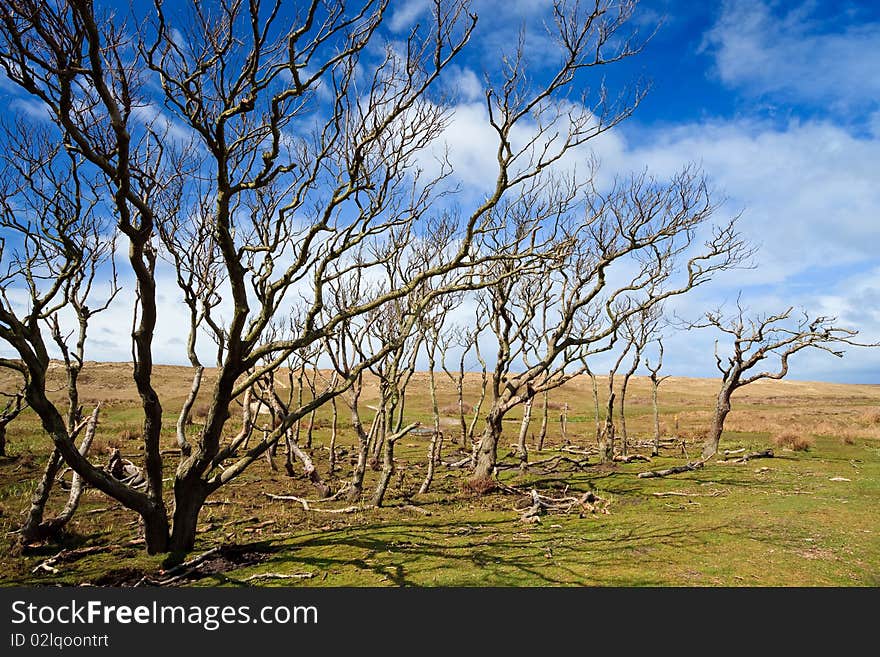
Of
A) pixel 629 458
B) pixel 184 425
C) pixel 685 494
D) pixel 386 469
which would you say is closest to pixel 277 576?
pixel 184 425

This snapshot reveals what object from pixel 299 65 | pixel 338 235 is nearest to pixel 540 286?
pixel 338 235

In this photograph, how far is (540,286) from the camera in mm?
19984

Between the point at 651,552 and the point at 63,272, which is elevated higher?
the point at 63,272

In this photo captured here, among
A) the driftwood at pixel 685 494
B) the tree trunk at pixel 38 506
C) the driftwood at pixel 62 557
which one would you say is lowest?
the driftwood at pixel 685 494

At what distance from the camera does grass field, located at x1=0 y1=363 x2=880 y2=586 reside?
8.25 meters

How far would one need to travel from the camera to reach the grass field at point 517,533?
8250 millimetres

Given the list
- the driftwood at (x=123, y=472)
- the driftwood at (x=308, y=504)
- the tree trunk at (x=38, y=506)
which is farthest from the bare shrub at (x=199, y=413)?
the tree trunk at (x=38, y=506)

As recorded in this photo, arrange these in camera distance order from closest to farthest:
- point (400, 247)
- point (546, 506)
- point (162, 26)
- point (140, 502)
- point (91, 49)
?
point (91, 49)
point (162, 26)
point (140, 502)
point (546, 506)
point (400, 247)

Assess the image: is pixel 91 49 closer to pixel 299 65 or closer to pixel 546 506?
pixel 299 65

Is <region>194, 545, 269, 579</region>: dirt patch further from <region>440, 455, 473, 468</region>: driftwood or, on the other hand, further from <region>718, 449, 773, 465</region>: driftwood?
<region>718, 449, 773, 465</region>: driftwood

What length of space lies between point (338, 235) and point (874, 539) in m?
12.4

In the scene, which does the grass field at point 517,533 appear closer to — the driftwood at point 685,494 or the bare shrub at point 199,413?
the driftwood at point 685,494

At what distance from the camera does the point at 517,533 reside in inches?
449

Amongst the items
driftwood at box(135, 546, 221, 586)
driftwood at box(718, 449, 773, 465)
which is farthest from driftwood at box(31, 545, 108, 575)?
driftwood at box(718, 449, 773, 465)
